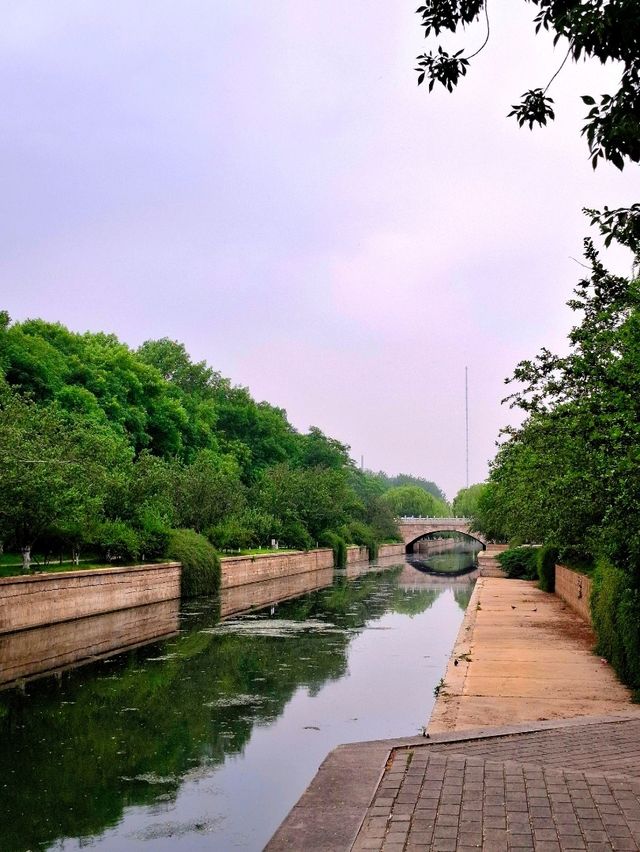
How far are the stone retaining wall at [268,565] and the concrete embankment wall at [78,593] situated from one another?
20.7ft

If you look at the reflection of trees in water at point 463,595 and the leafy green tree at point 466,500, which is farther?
the leafy green tree at point 466,500

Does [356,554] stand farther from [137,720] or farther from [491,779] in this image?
[491,779]

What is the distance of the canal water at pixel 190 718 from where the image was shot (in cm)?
892

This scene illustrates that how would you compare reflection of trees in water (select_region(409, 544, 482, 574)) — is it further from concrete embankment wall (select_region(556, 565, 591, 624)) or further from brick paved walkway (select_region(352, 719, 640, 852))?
brick paved walkway (select_region(352, 719, 640, 852))

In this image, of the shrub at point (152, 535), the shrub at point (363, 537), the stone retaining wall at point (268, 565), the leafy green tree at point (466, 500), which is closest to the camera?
the shrub at point (152, 535)

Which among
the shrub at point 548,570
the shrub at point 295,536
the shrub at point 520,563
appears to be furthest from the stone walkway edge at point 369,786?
the shrub at point 295,536

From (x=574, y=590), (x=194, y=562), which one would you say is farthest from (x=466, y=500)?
(x=574, y=590)

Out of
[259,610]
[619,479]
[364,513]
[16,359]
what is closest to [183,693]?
[619,479]

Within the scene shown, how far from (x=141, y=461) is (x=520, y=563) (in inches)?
863

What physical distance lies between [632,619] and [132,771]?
23.1 feet

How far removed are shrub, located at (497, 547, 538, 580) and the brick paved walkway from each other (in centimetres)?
3623

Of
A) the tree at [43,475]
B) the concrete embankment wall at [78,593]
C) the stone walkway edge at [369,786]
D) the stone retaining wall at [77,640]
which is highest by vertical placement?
the tree at [43,475]

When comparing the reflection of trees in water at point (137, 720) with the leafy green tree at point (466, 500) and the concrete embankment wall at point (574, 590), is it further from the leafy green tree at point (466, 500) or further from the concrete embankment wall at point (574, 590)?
the leafy green tree at point (466, 500)

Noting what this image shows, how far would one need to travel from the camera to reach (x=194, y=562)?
35969mm
